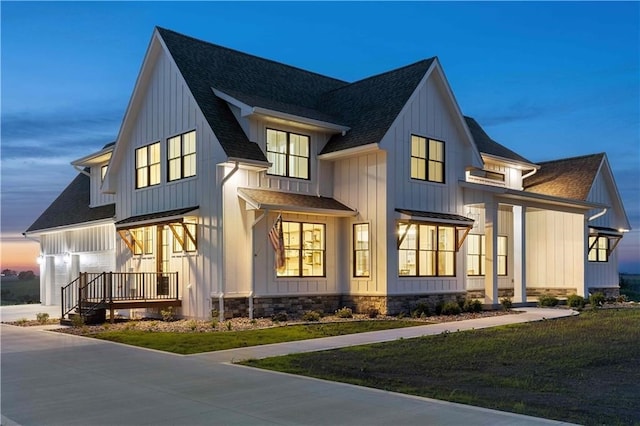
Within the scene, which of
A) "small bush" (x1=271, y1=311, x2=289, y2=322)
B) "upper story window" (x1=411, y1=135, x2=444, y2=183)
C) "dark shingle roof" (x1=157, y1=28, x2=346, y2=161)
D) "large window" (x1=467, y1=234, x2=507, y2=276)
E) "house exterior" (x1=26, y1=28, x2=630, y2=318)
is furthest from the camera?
"large window" (x1=467, y1=234, x2=507, y2=276)

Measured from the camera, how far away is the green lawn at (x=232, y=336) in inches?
560

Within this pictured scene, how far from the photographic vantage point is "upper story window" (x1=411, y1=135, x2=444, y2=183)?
22469 mm

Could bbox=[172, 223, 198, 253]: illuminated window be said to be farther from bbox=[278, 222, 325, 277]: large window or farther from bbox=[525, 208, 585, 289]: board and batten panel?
bbox=[525, 208, 585, 289]: board and batten panel

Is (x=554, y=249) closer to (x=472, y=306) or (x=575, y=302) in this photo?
(x=575, y=302)

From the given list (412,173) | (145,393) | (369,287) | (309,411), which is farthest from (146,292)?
(309,411)

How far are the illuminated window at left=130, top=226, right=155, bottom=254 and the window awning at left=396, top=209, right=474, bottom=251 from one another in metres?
8.82

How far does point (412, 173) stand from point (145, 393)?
14921 millimetres

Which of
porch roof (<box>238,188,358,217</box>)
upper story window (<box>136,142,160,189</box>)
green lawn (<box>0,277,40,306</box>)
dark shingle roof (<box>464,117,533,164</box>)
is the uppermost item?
dark shingle roof (<box>464,117,533,164</box>)

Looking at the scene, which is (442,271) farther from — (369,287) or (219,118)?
(219,118)

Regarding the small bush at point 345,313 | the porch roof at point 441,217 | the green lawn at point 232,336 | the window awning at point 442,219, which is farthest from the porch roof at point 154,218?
the porch roof at point 441,217

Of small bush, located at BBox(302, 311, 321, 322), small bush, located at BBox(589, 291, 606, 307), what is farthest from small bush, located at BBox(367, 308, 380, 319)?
small bush, located at BBox(589, 291, 606, 307)

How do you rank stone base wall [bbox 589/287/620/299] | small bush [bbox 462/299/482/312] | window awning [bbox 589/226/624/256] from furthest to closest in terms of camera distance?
stone base wall [bbox 589/287/620/299] < window awning [bbox 589/226/624/256] < small bush [bbox 462/299/482/312]

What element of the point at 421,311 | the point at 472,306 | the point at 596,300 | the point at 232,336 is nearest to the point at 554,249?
the point at 596,300

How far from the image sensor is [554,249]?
28484mm
